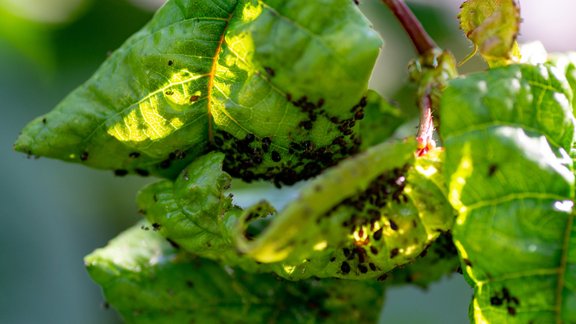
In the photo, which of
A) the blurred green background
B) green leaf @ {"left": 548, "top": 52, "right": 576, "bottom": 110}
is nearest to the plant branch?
green leaf @ {"left": 548, "top": 52, "right": 576, "bottom": 110}

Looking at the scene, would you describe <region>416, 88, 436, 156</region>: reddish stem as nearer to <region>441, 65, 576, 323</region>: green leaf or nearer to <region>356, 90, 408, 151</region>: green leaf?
<region>441, 65, 576, 323</region>: green leaf

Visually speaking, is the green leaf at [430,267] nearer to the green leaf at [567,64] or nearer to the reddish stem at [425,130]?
the reddish stem at [425,130]

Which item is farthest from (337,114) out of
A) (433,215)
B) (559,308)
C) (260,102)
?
(559,308)

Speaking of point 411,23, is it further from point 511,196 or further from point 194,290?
point 194,290

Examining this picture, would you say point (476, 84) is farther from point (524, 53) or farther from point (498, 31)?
point (524, 53)

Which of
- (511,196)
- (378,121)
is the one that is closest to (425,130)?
(511,196)

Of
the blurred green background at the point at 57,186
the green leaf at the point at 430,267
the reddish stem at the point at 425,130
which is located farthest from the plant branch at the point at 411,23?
the blurred green background at the point at 57,186
